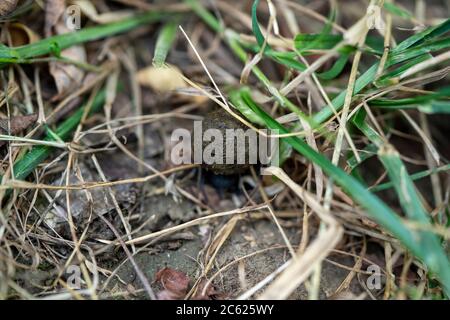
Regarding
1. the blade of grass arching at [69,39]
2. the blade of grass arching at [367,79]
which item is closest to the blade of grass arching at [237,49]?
the blade of grass arching at [367,79]

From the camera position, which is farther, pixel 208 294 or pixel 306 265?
pixel 208 294

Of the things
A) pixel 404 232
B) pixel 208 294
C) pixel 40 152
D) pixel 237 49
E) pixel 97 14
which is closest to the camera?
pixel 404 232

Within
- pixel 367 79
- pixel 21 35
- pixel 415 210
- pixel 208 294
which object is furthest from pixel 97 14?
pixel 415 210

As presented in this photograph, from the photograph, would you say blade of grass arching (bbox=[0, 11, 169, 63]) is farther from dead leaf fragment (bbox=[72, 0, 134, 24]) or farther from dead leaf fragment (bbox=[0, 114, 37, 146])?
dead leaf fragment (bbox=[0, 114, 37, 146])

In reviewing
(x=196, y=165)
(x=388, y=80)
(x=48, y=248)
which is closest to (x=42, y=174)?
(x=48, y=248)

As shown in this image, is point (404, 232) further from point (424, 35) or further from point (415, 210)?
point (424, 35)

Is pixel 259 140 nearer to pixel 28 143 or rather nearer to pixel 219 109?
pixel 219 109
